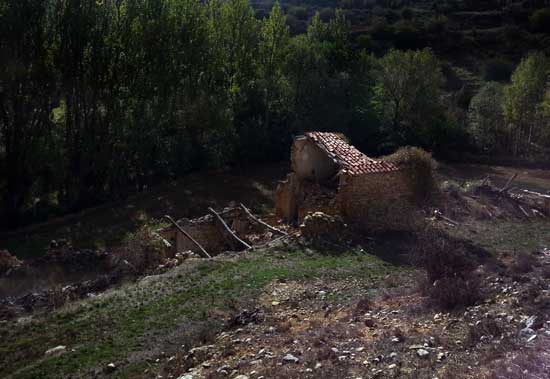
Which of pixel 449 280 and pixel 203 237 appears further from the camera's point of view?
pixel 203 237

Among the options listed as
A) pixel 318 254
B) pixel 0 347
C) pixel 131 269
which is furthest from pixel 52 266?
pixel 318 254

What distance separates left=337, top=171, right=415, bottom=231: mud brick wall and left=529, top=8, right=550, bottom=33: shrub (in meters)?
51.6

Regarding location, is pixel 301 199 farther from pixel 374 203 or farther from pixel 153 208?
pixel 153 208

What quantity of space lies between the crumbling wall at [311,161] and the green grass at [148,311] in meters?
4.12

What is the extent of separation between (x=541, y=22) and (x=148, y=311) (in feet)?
199

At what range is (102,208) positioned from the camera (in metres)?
24.3

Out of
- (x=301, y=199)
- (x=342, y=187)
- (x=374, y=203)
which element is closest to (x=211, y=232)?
(x=301, y=199)

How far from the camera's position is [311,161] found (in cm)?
1833

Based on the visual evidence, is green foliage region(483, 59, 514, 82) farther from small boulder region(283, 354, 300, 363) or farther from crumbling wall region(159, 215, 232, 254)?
small boulder region(283, 354, 300, 363)

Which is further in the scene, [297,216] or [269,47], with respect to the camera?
[269,47]

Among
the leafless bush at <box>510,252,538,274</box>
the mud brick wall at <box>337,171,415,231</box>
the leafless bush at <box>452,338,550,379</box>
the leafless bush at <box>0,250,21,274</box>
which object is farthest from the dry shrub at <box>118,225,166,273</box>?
the leafless bush at <box>452,338,550,379</box>

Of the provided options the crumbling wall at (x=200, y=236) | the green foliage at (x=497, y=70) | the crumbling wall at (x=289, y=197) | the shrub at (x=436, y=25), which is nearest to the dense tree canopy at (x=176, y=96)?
the crumbling wall at (x=200, y=236)

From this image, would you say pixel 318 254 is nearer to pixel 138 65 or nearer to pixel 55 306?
pixel 55 306

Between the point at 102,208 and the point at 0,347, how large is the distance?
47.9ft
